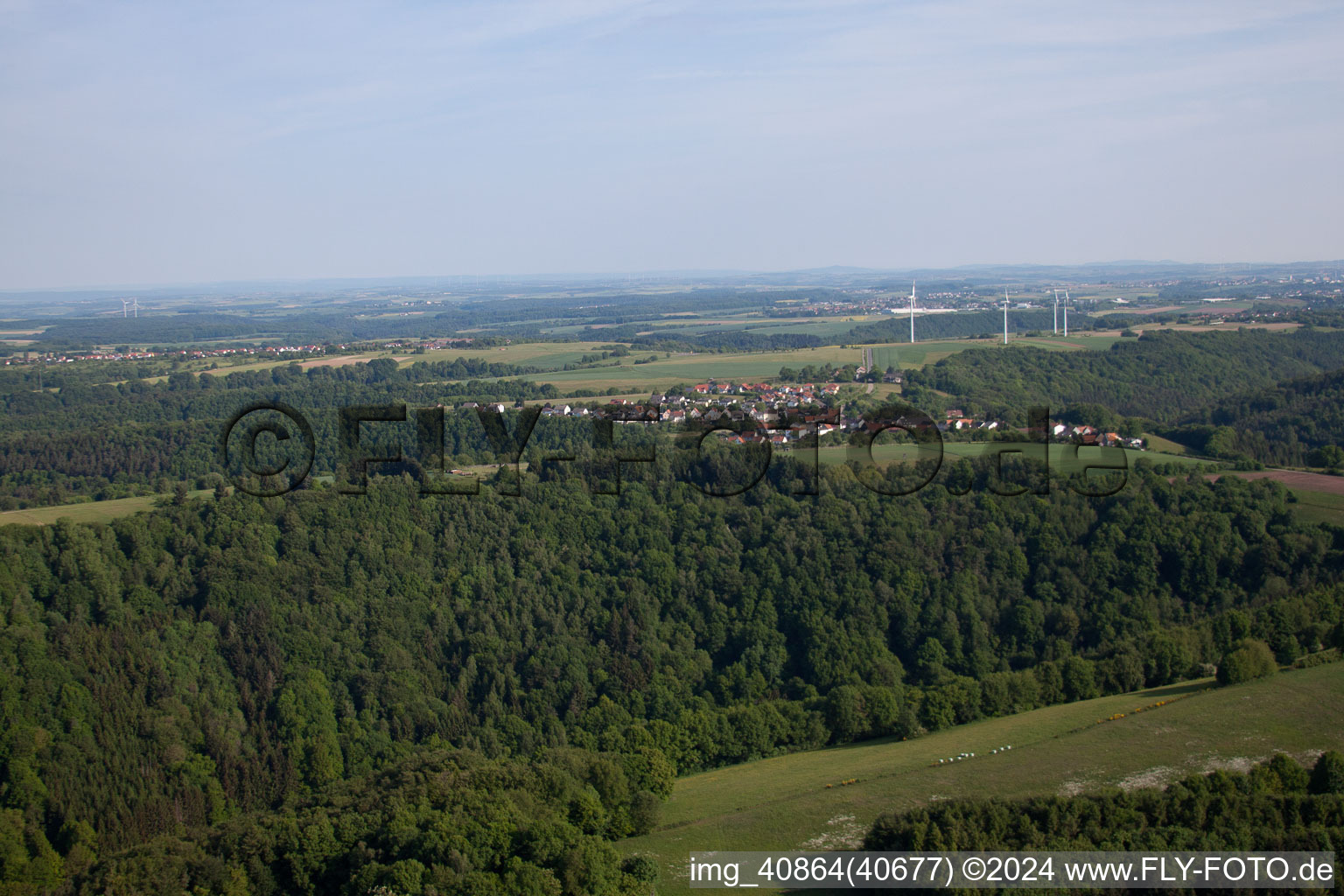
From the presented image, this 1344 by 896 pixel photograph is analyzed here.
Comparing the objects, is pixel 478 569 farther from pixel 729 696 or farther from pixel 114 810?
pixel 114 810

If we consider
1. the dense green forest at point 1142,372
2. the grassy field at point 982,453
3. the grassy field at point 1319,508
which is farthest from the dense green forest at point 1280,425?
the grassy field at point 1319,508

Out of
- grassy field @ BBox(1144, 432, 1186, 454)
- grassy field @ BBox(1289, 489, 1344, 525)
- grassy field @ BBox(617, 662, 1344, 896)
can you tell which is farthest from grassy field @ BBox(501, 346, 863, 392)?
grassy field @ BBox(617, 662, 1344, 896)

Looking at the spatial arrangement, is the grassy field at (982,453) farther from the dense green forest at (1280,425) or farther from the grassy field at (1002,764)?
the grassy field at (1002,764)

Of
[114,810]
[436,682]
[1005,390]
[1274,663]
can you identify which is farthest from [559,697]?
[1005,390]

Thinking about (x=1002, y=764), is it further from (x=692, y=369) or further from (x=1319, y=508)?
(x=692, y=369)

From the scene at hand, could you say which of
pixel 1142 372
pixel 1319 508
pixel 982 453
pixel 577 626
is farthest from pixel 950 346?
pixel 577 626

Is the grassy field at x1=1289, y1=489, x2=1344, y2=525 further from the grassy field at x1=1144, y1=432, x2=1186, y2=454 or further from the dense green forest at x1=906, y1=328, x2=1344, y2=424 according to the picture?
the dense green forest at x1=906, y1=328, x2=1344, y2=424
